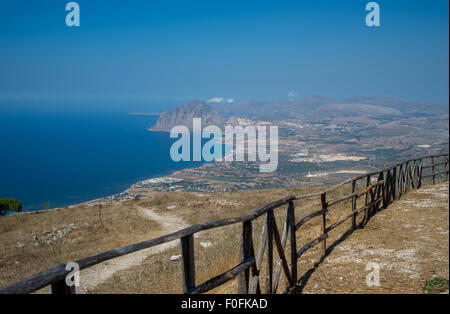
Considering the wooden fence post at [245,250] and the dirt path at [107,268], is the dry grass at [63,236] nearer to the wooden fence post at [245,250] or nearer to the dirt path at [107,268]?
the dirt path at [107,268]

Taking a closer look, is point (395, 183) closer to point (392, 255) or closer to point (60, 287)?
point (392, 255)

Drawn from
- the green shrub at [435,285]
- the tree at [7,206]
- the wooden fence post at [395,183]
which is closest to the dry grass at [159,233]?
the wooden fence post at [395,183]

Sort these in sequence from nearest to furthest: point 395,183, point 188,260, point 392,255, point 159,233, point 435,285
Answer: point 188,260 → point 435,285 → point 392,255 → point 395,183 → point 159,233

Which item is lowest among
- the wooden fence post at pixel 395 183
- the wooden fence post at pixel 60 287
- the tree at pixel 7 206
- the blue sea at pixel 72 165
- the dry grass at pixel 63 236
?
the blue sea at pixel 72 165

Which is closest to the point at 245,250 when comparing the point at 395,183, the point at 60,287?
the point at 60,287

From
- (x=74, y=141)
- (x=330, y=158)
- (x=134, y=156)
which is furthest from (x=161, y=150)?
(x=330, y=158)
